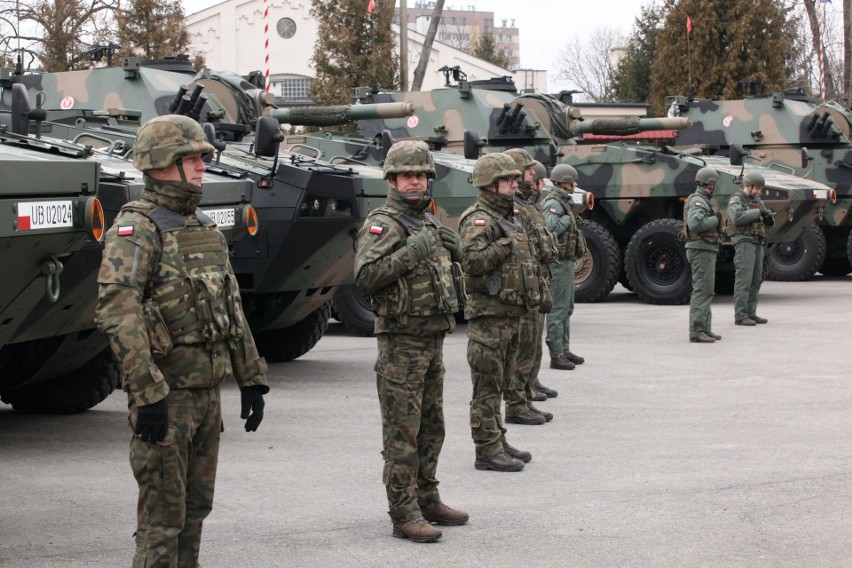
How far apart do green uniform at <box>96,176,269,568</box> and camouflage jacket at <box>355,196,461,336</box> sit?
1.19 metres

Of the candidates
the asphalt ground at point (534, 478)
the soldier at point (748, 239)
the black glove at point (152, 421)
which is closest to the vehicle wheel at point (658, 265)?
the soldier at point (748, 239)

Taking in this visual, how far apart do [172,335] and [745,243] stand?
32.4 ft

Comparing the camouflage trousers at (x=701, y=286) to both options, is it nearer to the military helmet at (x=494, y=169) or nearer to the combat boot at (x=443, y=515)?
the military helmet at (x=494, y=169)

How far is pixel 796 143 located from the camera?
18.8 metres

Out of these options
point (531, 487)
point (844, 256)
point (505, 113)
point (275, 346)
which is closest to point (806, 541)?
point (531, 487)

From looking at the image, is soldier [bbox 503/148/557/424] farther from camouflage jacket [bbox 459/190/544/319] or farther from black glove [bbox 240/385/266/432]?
black glove [bbox 240/385/266/432]

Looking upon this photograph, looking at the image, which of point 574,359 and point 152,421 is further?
point 574,359

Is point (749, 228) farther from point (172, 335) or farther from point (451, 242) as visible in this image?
point (172, 335)

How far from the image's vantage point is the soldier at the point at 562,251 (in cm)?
1012

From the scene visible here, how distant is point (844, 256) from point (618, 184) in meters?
5.01

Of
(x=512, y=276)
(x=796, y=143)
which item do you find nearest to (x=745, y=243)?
(x=796, y=143)

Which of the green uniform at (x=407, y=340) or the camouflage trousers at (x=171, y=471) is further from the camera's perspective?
the green uniform at (x=407, y=340)

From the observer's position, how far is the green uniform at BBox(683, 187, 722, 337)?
11969mm

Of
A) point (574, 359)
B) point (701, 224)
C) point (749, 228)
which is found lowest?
point (574, 359)
